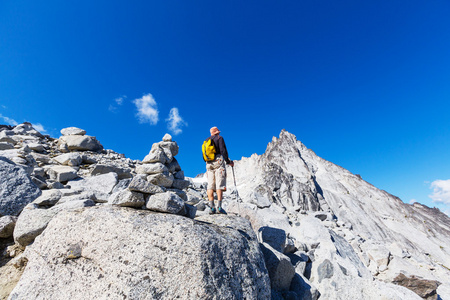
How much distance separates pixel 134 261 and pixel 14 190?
725 centimetres

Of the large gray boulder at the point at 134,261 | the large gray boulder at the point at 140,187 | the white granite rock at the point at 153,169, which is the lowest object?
the large gray boulder at the point at 134,261

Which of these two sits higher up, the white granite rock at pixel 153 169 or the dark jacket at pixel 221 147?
the dark jacket at pixel 221 147

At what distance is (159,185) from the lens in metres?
9.88

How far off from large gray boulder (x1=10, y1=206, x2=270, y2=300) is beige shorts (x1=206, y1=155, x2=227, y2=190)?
3.59 metres

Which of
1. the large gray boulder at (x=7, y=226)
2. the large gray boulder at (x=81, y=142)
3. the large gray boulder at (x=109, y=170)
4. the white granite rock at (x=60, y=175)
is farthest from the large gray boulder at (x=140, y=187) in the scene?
the large gray boulder at (x=81, y=142)

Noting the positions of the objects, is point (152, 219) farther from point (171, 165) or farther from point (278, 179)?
point (278, 179)

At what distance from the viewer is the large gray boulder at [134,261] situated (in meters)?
3.92

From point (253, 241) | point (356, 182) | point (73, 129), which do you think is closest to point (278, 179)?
point (356, 182)

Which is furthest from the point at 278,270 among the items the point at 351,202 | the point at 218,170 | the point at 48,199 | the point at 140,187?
the point at 351,202

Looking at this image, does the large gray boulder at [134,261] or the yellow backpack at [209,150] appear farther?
the yellow backpack at [209,150]

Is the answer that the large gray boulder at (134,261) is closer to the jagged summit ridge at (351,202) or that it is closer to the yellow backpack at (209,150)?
the yellow backpack at (209,150)

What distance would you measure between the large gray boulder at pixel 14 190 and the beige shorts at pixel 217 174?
7097mm

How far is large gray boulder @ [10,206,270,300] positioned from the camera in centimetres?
392

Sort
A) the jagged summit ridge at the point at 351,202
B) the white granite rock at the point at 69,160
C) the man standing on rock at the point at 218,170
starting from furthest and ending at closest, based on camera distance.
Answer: the jagged summit ridge at the point at 351,202
the white granite rock at the point at 69,160
the man standing on rock at the point at 218,170
